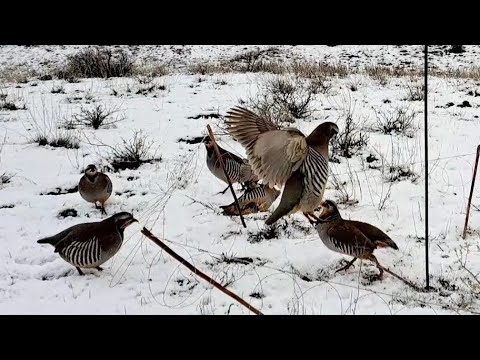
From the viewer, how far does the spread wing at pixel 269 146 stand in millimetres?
3768

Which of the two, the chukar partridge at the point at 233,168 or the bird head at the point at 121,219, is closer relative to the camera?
the bird head at the point at 121,219

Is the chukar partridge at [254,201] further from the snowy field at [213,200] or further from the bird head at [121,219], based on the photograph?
the bird head at [121,219]

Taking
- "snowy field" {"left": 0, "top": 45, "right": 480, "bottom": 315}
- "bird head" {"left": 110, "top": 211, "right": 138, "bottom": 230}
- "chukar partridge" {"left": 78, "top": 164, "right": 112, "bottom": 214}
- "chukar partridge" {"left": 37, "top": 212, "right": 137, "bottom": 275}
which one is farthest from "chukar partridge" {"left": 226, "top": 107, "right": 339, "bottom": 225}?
"chukar partridge" {"left": 78, "top": 164, "right": 112, "bottom": 214}

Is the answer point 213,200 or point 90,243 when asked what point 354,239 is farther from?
point 213,200

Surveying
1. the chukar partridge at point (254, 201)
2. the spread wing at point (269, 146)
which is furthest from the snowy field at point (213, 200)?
the spread wing at point (269, 146)

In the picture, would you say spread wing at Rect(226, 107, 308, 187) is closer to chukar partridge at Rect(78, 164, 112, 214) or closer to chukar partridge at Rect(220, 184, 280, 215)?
chukar partridge at Rect(220, 184, 280, 215)

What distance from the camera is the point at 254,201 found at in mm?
4855

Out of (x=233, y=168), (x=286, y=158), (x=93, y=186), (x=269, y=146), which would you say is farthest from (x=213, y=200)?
(x=269, y=146)

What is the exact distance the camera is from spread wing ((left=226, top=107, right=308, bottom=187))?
12.4 feet

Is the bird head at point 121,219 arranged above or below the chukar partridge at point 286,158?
below

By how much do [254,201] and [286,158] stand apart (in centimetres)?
94

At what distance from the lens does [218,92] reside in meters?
9.70

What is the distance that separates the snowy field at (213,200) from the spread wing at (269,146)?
67 cm
